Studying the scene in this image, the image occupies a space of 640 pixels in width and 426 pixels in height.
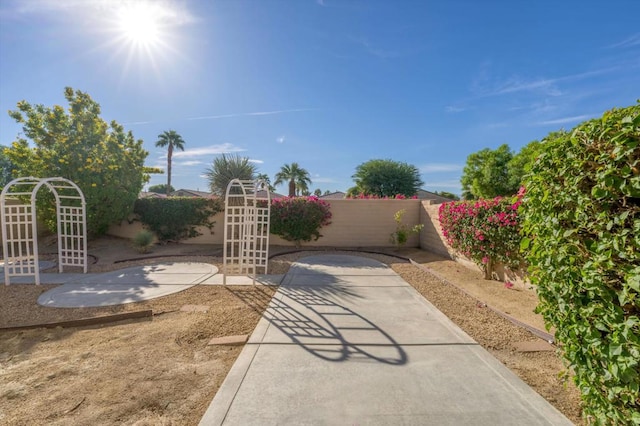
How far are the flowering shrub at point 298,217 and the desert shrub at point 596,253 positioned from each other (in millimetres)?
8094

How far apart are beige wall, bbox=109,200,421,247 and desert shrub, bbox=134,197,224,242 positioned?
2810mm

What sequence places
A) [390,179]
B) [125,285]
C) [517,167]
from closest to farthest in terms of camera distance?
[125,285] → [390,179] → [517,167]

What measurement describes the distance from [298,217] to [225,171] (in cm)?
369

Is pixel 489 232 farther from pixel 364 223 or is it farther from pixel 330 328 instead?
pixel 364 223

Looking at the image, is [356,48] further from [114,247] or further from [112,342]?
[114,247]

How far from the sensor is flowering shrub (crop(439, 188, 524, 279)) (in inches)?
200

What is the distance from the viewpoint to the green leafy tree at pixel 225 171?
35.5 ft

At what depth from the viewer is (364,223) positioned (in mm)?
10359

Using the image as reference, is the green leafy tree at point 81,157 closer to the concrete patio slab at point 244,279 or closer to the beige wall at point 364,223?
the beige wall at point 364,223

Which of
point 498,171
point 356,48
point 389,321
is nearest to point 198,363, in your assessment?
point 389,321

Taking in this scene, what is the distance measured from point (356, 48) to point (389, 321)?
26.5 feet

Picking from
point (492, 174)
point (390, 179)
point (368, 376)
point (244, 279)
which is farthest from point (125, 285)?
point (492, 174)

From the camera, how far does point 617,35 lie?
5.79 meters

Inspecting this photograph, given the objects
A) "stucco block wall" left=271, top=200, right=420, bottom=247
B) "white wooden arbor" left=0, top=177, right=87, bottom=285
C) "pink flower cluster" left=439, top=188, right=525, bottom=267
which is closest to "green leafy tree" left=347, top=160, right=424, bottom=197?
"stucco block wall" left=271, top=200, right=420, bottom=247
